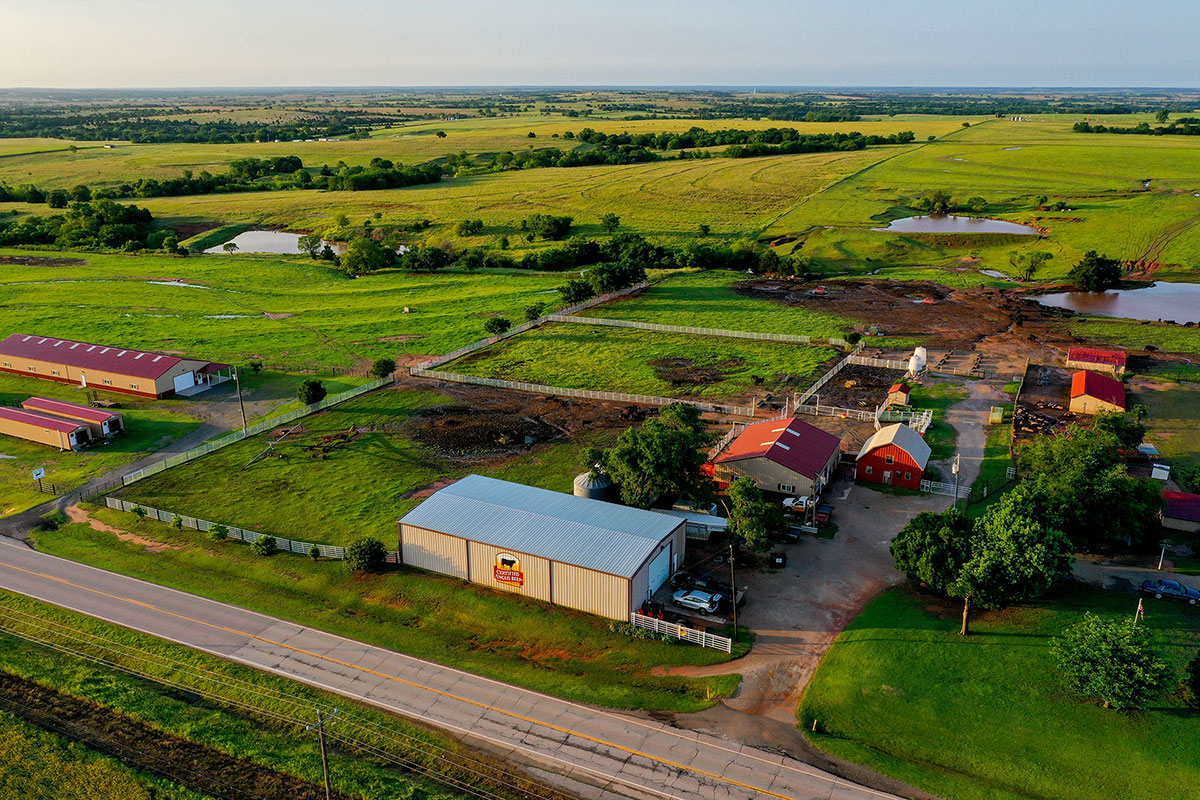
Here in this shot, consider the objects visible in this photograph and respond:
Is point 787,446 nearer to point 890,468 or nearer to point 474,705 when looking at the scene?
point 890,468

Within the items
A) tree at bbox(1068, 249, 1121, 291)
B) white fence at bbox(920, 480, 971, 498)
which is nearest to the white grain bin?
white fence at bbox(920, 480, 971, 498)

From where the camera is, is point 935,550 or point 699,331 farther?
point 699,331

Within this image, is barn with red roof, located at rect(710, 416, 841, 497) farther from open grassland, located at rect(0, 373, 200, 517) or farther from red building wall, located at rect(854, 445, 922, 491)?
open grassland, located at rect(0, 373, 200, 517)

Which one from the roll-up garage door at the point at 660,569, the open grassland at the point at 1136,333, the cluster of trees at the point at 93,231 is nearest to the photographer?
the roll-up garage door at the point at 660,569

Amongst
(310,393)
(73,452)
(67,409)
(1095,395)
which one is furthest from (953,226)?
(73,452)

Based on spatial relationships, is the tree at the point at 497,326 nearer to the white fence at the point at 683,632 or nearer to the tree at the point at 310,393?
the tree at the point at 310,393

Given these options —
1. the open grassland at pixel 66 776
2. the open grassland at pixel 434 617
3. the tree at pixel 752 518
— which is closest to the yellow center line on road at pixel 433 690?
the open grassland at pixel 434 617

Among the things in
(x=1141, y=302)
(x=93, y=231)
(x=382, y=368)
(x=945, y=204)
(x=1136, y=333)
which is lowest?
(x=1136, y=333)

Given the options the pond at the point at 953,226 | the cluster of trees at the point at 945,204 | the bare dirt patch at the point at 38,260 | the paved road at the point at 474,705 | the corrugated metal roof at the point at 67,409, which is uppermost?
the cluster of trees at the point at 945,204
